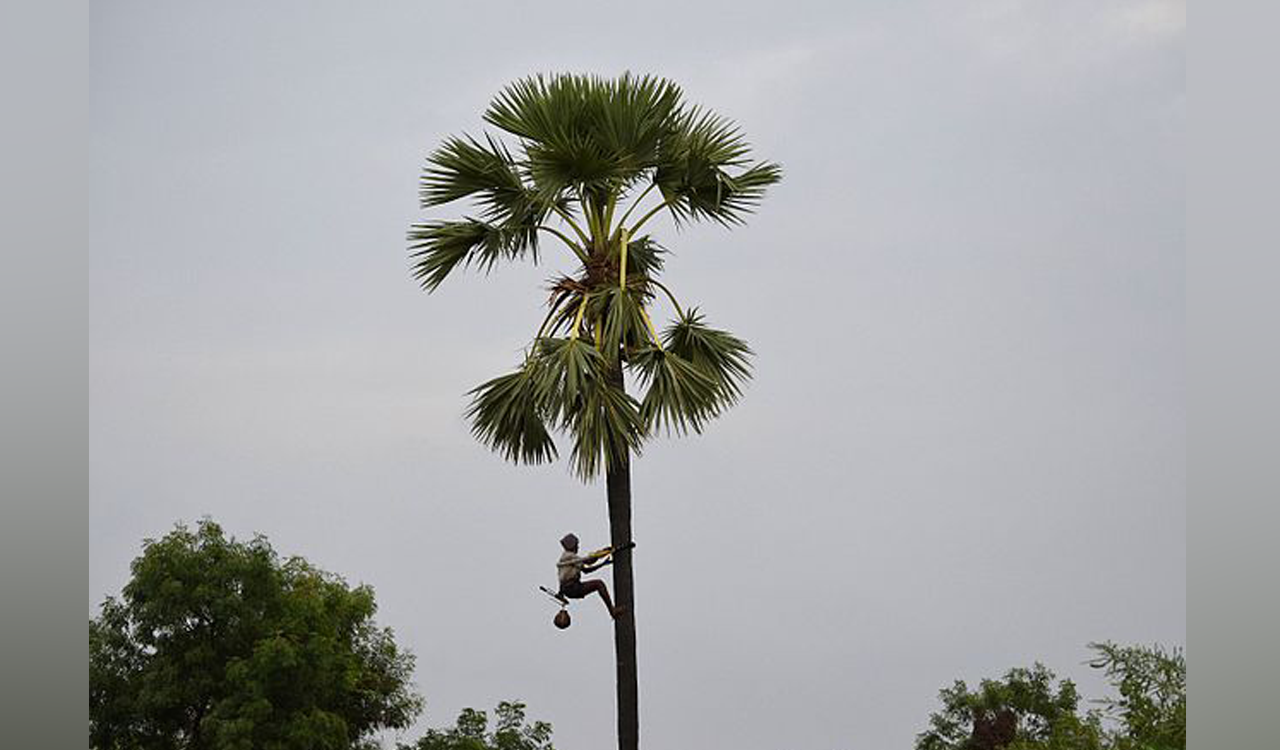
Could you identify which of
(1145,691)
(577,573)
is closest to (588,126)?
(577,573)

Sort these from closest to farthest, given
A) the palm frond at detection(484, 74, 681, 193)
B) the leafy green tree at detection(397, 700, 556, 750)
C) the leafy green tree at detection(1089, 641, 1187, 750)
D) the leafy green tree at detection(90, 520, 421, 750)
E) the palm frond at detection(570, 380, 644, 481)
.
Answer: the palm frond at detection(570, 380, 644, 481) < the palm frond at detection(484, 74, 681, 193) < the leafy green tree at detection(1089, 641, 1187, 750) < the leafy green tree at detection(90, 520, 421, 750) < the leafy green tree at detection(397, 700, 556, 750)

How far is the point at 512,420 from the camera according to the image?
333 inches

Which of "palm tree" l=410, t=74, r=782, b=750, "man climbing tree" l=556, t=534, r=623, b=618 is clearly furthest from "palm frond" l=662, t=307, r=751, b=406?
"man climbing tree" l=556, t=534, r=623, b=618

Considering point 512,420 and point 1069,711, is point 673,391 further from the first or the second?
point 1069,711

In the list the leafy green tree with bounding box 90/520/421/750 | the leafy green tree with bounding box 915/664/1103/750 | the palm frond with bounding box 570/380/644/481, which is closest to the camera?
the palm frond with bounding box 570/380/644/481

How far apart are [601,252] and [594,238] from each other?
3.1 inches

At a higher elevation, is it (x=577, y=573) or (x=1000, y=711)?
(x=577, y=573)

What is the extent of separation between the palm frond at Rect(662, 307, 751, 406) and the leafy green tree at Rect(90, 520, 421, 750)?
149 inches

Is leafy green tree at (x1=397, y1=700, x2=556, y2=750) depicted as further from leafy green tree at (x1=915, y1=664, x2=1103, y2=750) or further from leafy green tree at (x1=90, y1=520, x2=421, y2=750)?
leafy green tree at (x1=915, y1=664, x2=1103, y2=750)

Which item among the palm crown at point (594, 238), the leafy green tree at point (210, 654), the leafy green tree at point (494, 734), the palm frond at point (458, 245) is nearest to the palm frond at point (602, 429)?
the palm crown at point (594, 238)

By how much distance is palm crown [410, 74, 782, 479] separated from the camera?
821 centimetres

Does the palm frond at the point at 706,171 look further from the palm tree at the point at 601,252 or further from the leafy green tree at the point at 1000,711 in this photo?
the leafy green tree at the point at 1000,711
